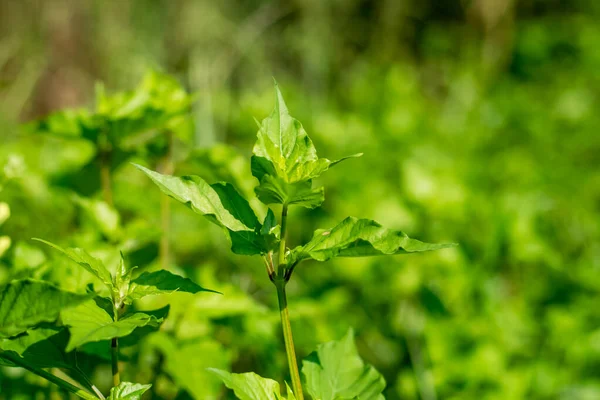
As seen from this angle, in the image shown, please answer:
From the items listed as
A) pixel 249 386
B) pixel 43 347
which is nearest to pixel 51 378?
pixel 43 347

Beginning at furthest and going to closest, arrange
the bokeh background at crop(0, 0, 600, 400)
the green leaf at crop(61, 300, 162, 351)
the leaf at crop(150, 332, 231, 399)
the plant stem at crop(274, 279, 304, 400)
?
the bokeh background at crop(0, 0, 600, 400)
the leaf at crop(150, 332, 231, 399)
the plant stem at crop(274, 279, 304, 400)
the green leaf at crop(61, 300, 162, 351)

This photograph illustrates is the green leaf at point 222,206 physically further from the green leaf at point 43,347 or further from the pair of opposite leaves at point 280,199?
the green leaf at point 43,347

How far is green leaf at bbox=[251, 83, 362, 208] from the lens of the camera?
66 centimetres

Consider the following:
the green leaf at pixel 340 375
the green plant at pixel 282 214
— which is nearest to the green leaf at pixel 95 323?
the green plant at pixel 282 214

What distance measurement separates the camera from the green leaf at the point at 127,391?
2.15 feet

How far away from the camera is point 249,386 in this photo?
674 mm

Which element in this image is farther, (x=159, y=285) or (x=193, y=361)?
(x=193, y=361)

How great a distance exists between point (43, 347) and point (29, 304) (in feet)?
0.31

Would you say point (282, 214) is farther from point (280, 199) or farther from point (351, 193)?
point (351, 193)

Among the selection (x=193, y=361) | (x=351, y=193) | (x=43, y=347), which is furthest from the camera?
(x=351, y=193)

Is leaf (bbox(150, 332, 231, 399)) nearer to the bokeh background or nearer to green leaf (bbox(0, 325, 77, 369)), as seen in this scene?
the bokeh background

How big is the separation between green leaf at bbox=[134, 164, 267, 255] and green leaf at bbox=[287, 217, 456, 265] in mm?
51

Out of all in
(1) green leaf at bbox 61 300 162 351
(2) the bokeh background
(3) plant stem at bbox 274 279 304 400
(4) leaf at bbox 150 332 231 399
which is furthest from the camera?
(2) the bokeh background

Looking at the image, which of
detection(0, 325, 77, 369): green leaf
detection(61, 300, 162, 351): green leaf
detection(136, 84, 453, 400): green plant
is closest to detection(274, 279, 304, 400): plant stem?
detection(136, 84, 453, 400): green plant
